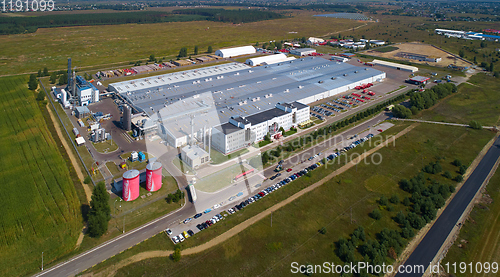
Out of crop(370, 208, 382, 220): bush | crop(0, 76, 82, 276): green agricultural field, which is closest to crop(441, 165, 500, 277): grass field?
crop(370, 208, 382, 220): bush

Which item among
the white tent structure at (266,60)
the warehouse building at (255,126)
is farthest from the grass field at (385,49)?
the warehouse building at (255,126)

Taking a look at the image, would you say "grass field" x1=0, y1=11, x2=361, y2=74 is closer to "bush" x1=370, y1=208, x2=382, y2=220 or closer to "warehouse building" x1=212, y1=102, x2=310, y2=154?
"warehouse building" x1=212, y1=102, x2=310, y2=154

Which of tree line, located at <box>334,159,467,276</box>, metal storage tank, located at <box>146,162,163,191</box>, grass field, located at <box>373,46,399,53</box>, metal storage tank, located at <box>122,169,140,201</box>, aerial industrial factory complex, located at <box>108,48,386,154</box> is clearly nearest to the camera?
tree line, located at <box>334,159,467,276</box>

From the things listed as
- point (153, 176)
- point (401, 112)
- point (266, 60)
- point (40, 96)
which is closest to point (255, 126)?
point (153, 176)

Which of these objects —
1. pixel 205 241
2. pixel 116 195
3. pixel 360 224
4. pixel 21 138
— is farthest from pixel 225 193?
pixel 21 138

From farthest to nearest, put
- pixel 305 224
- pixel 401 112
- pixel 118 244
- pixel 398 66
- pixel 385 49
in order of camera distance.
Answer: pixel 385 49 → pixel 398 66 → pixel 401 112 → pixel 305 224 → pixel 118 244

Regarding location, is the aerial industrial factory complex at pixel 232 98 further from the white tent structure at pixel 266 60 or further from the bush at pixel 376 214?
the bush at pixel 376 214

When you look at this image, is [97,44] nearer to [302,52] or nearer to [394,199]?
[302,52]

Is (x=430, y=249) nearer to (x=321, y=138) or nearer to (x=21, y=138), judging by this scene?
(x=321, y=138)
